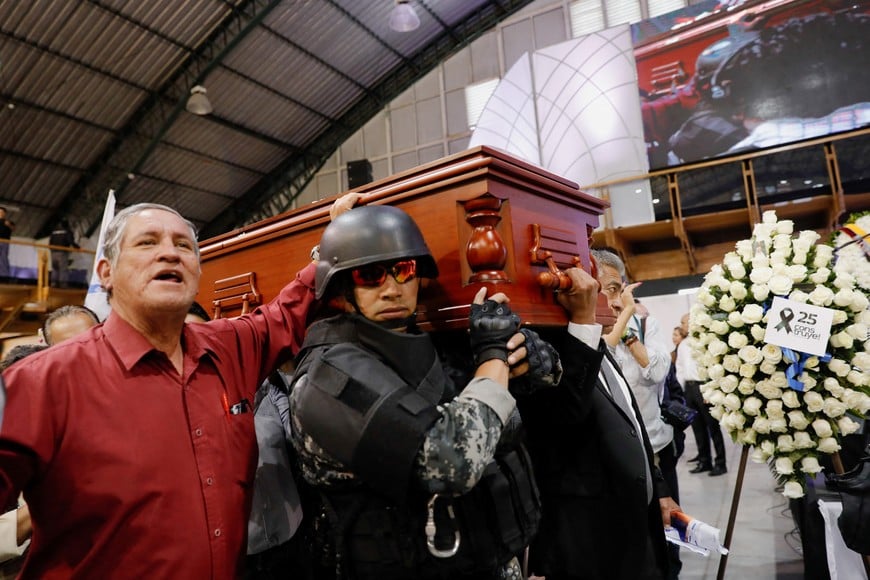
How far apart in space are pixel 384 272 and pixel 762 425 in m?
1.81

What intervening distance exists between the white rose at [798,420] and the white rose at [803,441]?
2 centimetres

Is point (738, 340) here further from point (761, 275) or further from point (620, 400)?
point (620, 400)

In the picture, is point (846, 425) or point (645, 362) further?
point (645, 362)

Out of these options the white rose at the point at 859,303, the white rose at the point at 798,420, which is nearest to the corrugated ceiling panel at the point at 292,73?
the white rose at the point at 859,303

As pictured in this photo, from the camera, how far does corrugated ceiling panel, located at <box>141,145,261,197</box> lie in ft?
40.8

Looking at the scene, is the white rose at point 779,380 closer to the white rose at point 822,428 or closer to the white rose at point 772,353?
the white rose at point 772,353

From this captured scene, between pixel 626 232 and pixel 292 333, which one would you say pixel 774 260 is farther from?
pixel 626 232

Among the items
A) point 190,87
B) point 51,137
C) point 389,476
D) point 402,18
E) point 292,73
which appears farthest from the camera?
point 292,73

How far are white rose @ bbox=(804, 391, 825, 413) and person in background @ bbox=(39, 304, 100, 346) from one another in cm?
319

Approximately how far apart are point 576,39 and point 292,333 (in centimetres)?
1058

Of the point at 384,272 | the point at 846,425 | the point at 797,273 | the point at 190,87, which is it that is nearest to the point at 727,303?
the point at 797,273

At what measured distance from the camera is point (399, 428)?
1.13 m

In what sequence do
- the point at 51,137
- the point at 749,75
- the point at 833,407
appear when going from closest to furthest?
the point at 833,407, the point at 749,75, the point at 51,137

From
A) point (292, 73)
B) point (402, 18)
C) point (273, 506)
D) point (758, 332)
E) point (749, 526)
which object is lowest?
point (749, 526)
